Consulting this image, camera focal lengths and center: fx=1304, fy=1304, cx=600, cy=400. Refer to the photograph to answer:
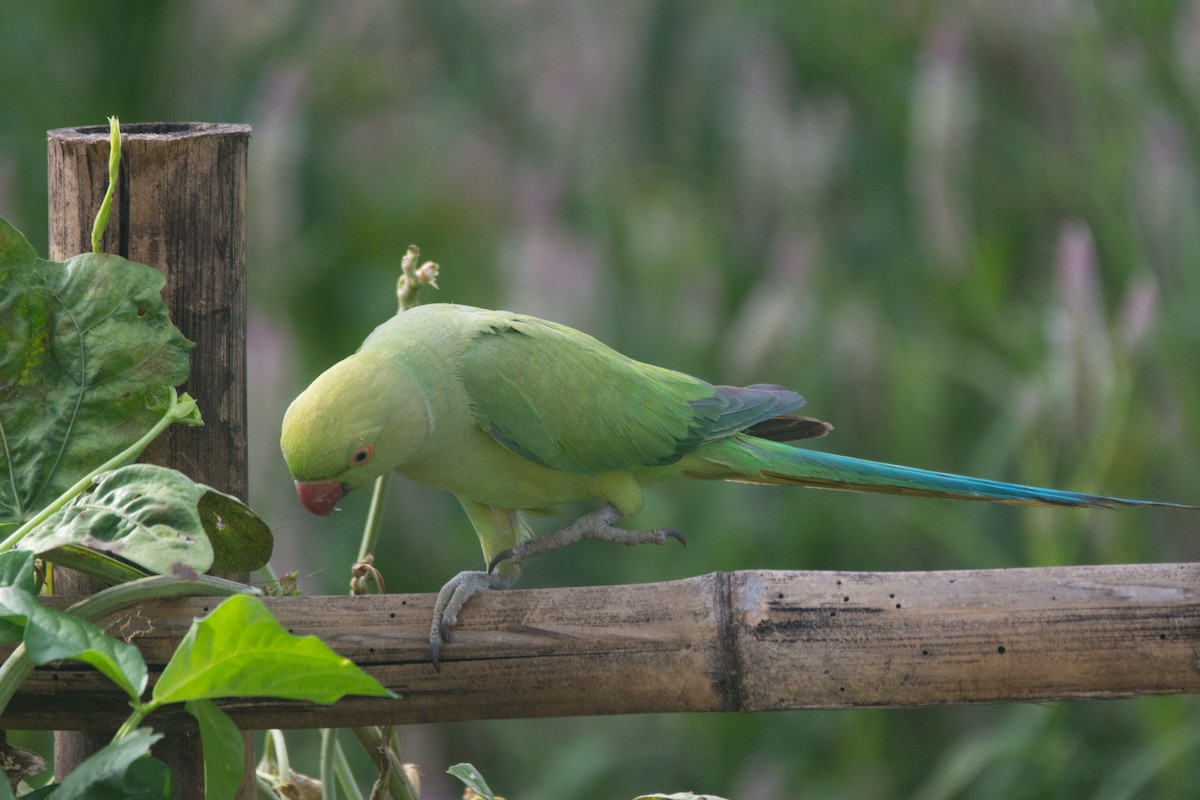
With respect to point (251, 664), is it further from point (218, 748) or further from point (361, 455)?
point (361, 455)

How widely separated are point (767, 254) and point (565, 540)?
1780 mm

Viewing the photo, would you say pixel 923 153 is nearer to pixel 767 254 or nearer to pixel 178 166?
pixel 767 254

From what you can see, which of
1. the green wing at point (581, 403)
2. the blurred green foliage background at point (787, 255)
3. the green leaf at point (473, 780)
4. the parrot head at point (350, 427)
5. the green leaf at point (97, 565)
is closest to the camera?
the green leaf at point (97, 565)

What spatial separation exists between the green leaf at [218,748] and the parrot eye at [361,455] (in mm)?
390

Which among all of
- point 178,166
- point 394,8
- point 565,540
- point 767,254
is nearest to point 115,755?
point 178,166

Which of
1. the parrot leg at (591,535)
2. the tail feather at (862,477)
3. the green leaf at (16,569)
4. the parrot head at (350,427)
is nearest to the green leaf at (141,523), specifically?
the green leaf at (16,569)

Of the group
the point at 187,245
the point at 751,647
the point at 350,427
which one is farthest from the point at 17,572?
the point at 751,647

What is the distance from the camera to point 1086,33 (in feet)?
7.19

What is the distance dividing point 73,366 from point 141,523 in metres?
0.20

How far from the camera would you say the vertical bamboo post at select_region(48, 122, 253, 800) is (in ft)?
3.13

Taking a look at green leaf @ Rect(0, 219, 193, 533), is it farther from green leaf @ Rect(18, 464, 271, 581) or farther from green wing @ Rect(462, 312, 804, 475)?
green wing @ Rect(462, 312, 804, 475)

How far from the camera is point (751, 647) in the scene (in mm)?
917

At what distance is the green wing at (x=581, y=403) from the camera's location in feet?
4.24

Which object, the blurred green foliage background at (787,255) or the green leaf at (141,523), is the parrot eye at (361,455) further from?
the blurred green foliage background at (787,255)
